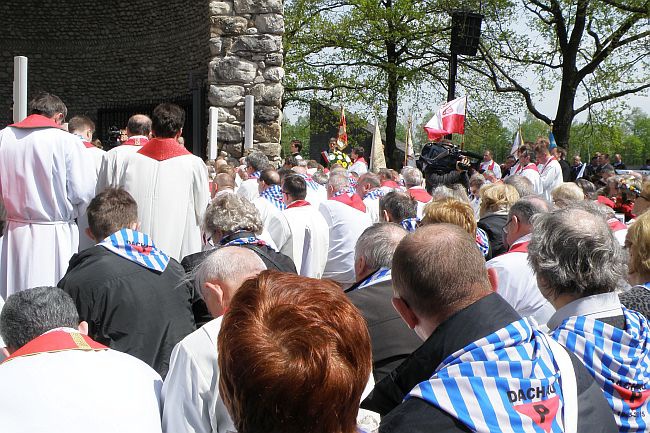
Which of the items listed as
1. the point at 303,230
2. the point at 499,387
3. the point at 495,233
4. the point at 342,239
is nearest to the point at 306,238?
the point at 303,230

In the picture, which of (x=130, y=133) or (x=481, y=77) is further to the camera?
(x=481, y=77)

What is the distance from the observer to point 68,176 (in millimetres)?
5637

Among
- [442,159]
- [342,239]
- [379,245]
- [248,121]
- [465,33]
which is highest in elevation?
[465,33]

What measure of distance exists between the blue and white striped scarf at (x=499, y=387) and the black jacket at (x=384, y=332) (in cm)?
118

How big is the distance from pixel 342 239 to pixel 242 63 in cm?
754

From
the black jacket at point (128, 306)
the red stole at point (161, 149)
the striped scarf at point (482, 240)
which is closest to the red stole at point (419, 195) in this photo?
the striped scarf at point (482, 240)

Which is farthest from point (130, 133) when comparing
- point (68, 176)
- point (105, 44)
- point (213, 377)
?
point (105, 44)

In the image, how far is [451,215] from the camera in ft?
15.6

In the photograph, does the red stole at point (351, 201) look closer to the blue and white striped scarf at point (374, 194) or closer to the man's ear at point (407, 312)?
the blue and white striped scarf at point (374, 194)

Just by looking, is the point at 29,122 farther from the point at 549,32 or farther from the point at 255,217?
the point at 549,32

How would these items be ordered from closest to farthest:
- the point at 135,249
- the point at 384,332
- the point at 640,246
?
the point at 384,332 < the point at 640,246 < the point at 135,249

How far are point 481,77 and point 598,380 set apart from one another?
83.1ft

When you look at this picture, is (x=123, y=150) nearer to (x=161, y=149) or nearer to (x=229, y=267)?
(x=161, y=149)

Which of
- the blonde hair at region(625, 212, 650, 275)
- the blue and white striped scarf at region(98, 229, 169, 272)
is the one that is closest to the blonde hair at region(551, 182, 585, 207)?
the blonde hair at region(625, 212, 650, 275)
